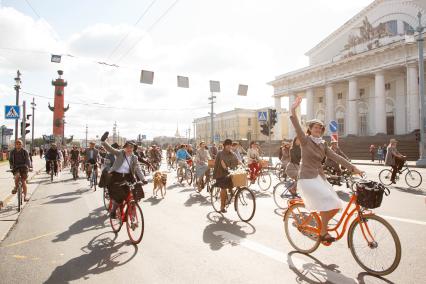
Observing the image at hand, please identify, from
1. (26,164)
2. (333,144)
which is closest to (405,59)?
(333,144)

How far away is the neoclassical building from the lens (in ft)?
124

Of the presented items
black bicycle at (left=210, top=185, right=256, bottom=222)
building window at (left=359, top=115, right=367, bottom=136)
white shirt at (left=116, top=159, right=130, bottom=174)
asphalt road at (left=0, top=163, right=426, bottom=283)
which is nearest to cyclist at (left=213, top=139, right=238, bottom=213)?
black bicycle at (left=210, top=185, right=256, bottom=222)

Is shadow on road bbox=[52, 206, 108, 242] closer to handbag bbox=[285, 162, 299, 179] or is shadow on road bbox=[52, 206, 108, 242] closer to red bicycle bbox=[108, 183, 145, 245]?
red bicycle bbox=[108, 183, 145, 245]

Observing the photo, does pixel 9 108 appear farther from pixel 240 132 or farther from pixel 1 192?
pixel 240 132

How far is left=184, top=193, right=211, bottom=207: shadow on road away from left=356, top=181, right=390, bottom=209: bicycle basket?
6.03 meters

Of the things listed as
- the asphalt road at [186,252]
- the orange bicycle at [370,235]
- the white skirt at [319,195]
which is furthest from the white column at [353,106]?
the orange bicycle at [370,235]

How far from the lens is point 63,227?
737 centimetres

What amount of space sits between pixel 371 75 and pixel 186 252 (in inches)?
1720

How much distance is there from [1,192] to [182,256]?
10.1 metres

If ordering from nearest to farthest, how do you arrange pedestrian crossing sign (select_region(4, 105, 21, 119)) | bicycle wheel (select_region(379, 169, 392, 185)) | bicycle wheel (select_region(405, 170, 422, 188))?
bicycle wheel (select_region(405, 170, 422, 188)) → bicycle wheel (select_region(379, 169, 392, 185)) → pedestrian crossing sign (select_region(4, 105, 21, 119))

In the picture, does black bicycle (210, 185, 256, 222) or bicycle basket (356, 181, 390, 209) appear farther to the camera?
black bicycle (210, 185, 256, 222)

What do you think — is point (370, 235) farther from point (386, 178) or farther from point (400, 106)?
point (400, 106)

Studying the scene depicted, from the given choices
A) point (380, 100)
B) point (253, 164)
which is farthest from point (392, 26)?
point (253, 164)

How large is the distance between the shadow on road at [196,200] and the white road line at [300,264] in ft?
12.9
